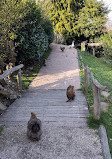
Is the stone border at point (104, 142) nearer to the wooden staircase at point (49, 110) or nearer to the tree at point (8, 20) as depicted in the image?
the wooden staircase at point (49, 110)

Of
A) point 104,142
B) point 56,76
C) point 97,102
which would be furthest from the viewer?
point 56,76

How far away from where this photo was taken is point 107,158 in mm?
3027

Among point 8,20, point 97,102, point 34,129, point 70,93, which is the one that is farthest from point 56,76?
point 34,129

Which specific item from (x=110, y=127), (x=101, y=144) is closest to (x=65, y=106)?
(x=110, y=127)

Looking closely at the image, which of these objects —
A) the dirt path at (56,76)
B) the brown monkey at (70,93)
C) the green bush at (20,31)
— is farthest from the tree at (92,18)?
the brown monkey at (70,93)

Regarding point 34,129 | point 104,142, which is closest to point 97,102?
point 104,142

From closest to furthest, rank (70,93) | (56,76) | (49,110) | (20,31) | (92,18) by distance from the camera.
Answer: (49,110) < (70,93) < (20,31) < (56,76) < (92,18)

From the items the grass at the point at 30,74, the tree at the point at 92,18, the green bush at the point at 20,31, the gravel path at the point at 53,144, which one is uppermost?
the tree at the point at 92,18

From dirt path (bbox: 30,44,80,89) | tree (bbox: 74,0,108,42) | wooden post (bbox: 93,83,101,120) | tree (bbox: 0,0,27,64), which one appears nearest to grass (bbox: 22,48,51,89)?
dirt path (bbox: 30,44,80,89)

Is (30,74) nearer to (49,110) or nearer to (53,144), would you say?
(49,110)

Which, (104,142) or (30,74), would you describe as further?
(30,74)

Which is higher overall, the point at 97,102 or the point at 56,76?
the point at 97,102

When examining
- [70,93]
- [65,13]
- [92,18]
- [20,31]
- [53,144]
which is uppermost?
[65,13]

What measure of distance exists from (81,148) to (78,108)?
1906mm
